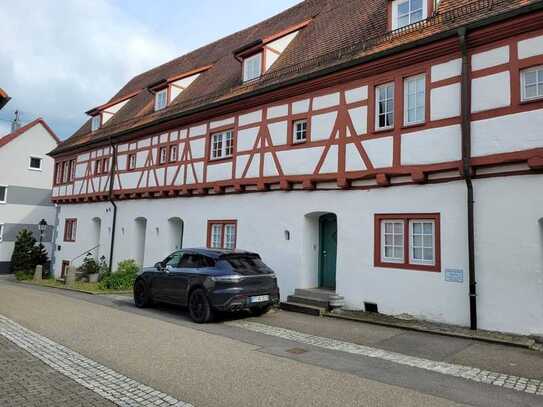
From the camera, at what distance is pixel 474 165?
852 centimetres

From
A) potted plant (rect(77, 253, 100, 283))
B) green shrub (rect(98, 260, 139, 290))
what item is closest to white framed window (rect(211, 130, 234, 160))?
green shrub (rect(98, 260, 139, 290))

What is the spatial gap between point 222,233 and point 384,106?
22.0ft

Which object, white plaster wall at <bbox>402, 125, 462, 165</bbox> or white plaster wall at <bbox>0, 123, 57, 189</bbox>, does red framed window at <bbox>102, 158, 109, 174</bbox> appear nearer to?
white plaster wall at <bbox>0, 123, 57, 189</bbox>

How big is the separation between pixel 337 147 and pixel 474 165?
3.44 meters

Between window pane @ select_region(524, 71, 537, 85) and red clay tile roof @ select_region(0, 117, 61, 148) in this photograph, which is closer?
window pane @ select_region(524, 71, 537, 85)

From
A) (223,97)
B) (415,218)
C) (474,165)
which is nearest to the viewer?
(474,165)

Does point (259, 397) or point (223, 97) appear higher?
point (223, 97)

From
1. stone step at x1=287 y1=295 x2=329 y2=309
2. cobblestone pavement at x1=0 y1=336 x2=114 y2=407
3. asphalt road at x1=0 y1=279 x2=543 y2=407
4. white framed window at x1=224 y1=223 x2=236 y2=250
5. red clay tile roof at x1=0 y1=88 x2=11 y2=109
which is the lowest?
cobblestone pavement at x1=0 y1=336 x2=114 y2=407

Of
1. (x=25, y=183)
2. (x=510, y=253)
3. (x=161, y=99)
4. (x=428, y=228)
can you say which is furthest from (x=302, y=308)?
(x=25, y=183)

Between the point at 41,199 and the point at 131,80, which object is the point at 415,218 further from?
the point at 41,199

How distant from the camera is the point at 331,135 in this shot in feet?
36.5

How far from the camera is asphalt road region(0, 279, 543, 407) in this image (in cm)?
495

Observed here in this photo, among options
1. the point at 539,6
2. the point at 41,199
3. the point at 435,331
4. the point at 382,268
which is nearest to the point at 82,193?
the point at 41,199

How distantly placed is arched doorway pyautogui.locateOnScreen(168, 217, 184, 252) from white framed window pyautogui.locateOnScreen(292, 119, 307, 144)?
648cm
